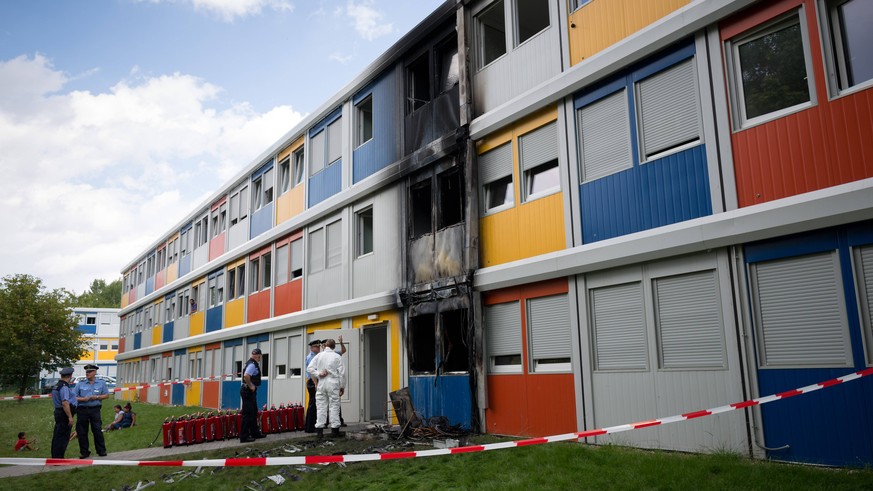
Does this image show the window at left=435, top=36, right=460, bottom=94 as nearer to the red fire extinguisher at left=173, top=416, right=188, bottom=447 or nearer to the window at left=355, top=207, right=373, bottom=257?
the window at left=355, top=207, right=373, bottom=257

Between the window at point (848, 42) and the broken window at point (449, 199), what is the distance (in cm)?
811

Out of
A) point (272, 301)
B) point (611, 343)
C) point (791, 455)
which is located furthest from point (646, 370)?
point (272, 301)

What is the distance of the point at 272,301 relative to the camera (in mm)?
24578

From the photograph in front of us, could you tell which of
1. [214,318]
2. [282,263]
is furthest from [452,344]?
[214,318]

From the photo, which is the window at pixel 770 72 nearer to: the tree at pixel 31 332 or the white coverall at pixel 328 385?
the white coverall at pixel 328 385

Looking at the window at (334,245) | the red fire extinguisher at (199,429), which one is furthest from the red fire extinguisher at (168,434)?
the window at (334,245)

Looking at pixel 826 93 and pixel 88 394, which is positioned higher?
pixel 826 93

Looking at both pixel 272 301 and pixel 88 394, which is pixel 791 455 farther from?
pixel 272 301

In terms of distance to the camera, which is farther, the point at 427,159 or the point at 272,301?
the point at 272,301

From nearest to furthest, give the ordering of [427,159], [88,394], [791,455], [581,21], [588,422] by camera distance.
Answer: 1. [791,455]
2. [588,422]
3. [581,21]
4. [88,394]
5. [427,159]

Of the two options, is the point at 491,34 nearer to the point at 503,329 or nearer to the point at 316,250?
the point at 503,329

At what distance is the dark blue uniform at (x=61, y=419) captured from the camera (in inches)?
520

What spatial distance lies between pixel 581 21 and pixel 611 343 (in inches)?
219

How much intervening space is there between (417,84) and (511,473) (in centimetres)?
1104
